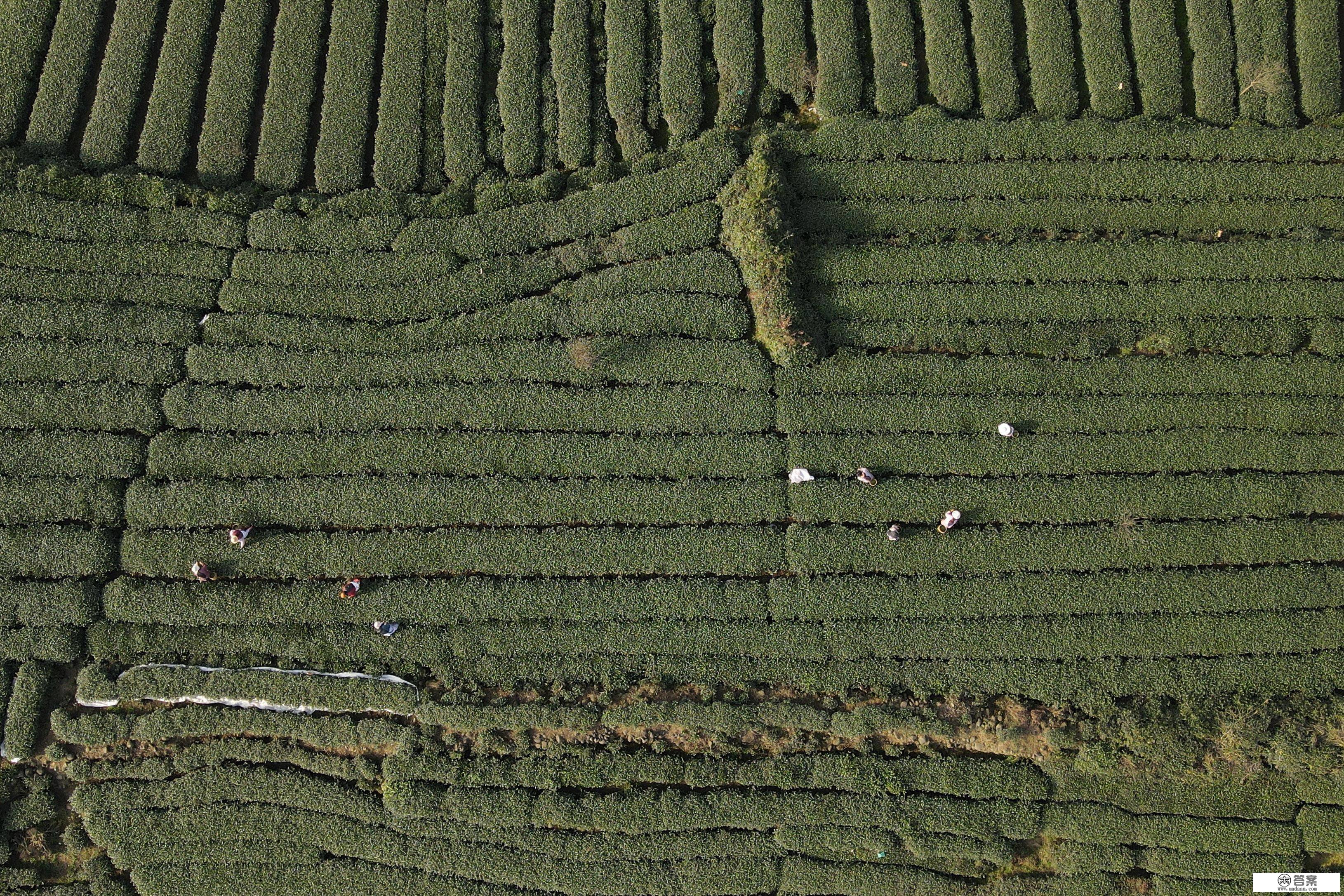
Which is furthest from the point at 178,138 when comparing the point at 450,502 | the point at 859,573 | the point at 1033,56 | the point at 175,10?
the point at 1033,56

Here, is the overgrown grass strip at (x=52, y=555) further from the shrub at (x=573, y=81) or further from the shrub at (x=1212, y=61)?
the shrub at (x=1212, y=61)

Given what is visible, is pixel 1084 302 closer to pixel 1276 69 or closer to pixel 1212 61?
pixel 1212 61

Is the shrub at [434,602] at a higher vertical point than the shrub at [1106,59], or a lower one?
lower

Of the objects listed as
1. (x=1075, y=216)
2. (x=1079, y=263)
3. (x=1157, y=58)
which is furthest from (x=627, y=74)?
(x=1157, y=58)

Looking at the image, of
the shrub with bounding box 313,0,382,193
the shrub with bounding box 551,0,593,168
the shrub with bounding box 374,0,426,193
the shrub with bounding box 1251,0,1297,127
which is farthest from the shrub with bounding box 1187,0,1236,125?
the shrub with bounding box 313,0,382,193

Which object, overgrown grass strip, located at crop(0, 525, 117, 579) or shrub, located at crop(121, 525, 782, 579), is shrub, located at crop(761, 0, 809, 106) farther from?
overgrown grass strip, located at crop(0, 525, 117, 579)

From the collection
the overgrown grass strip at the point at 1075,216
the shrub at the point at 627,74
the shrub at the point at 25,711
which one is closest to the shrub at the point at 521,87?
the shrub at the point at 627,74
